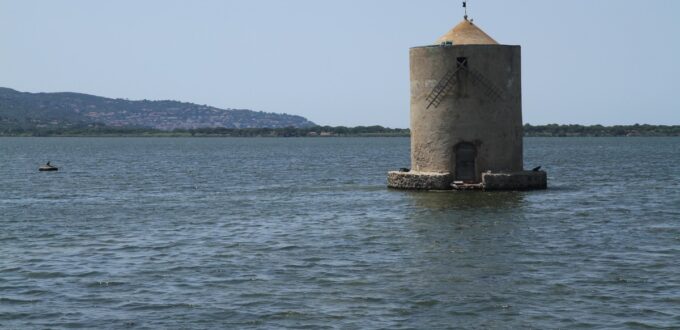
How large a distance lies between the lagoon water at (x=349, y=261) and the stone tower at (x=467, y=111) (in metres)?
1.00

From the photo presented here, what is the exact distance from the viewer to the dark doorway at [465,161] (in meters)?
33.0

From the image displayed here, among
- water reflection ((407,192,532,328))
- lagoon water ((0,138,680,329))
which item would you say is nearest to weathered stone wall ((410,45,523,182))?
water reflection ((407,192,532,328))

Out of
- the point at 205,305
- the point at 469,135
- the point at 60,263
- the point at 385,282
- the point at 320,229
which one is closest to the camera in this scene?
the point at 205,305

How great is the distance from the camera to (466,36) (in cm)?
3353

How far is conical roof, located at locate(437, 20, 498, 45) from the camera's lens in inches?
1309

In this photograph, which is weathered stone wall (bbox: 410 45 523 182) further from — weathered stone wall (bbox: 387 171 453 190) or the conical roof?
the conical roof

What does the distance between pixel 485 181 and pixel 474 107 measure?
2.18 m

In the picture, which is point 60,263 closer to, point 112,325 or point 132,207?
point 112,325

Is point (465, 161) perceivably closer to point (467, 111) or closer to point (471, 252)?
→ point (467, 111)

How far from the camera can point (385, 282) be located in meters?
18.3

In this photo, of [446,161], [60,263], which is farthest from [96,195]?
[60,263]

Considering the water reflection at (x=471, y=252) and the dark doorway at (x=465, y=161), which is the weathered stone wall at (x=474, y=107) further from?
the water reflection at (x=471, y=252)

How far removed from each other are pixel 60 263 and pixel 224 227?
6514 mm

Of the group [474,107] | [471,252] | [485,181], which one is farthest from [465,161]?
[471,252]
